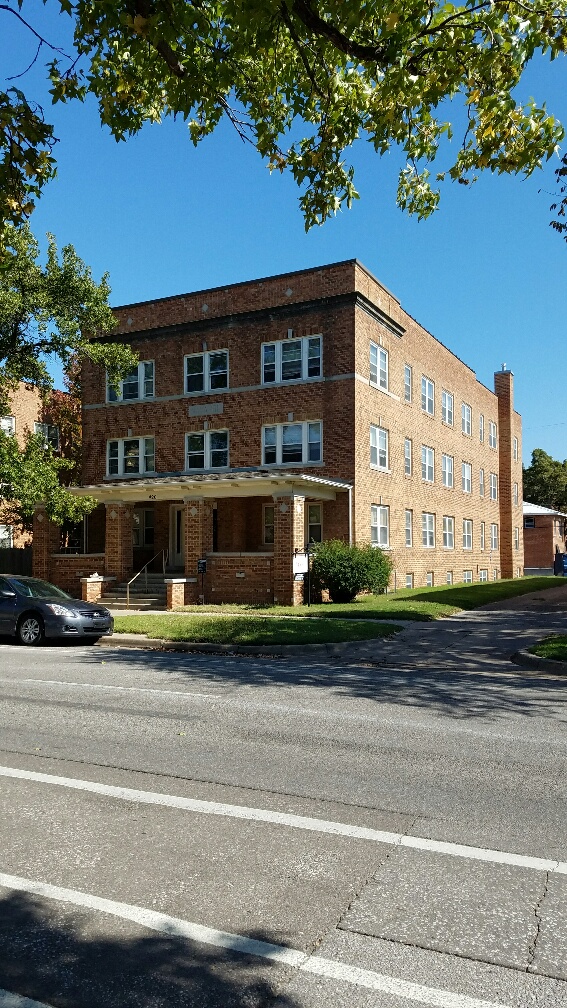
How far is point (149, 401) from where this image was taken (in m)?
30.0

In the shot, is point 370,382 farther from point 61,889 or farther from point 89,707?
point 61,889

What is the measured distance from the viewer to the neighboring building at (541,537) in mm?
61000

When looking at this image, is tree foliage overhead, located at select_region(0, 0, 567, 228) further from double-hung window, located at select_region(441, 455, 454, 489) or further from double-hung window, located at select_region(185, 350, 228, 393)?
double-hung window, located at select_region(441, 455, 454, 489)

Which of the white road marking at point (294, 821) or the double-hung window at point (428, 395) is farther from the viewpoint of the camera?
the double-hung window at point (428, 395)

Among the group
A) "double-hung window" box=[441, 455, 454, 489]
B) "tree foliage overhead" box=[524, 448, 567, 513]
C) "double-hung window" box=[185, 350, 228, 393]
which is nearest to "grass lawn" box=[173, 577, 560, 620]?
"double-hung window" box=[441, 455, 454, 489]

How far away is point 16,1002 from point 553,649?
438 inches

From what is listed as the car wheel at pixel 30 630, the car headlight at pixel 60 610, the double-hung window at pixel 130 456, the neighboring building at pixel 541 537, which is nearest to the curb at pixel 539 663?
the car headlight at pixel 60 610

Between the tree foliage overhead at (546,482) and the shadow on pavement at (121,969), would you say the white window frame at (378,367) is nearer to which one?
the shadow on pavement at (121,969)

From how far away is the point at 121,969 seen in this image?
10.8ft

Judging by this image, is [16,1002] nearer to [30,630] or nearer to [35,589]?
[30,630]

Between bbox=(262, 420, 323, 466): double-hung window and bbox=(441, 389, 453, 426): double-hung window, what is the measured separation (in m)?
11.0

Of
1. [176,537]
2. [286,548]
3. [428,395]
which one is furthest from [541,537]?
[286,548]

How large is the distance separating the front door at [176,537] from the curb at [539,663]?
17732 millimetres

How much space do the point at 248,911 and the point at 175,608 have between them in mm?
19290
